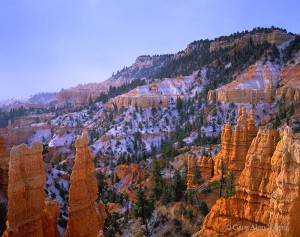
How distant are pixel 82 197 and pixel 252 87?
7691 cm

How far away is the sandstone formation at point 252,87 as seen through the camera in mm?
84500

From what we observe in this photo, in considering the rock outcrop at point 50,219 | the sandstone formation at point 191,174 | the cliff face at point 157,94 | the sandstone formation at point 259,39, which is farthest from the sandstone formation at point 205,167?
the sandstone formation at point 259,39

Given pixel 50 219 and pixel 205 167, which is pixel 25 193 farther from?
pixel 205 167

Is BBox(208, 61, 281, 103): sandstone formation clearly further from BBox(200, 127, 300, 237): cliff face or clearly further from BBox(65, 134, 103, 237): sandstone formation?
BBox(65, 134, 103, 237): sandstone formation

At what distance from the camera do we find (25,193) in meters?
16.6

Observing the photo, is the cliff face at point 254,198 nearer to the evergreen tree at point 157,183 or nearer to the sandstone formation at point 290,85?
the evergreen tree at point 157,183

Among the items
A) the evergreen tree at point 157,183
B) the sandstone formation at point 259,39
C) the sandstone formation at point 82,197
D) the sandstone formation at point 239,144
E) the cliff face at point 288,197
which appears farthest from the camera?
the sandstone formation at point 259,39

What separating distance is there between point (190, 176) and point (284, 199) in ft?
82.1

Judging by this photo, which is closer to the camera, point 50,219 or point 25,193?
point 25,193

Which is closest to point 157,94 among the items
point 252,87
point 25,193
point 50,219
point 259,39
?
point 252,87

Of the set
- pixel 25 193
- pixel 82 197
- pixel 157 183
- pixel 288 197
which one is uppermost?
pixel 288 197

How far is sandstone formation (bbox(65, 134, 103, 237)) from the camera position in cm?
1905

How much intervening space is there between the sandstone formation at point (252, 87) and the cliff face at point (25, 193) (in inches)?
2938

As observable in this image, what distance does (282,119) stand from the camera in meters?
60.3
